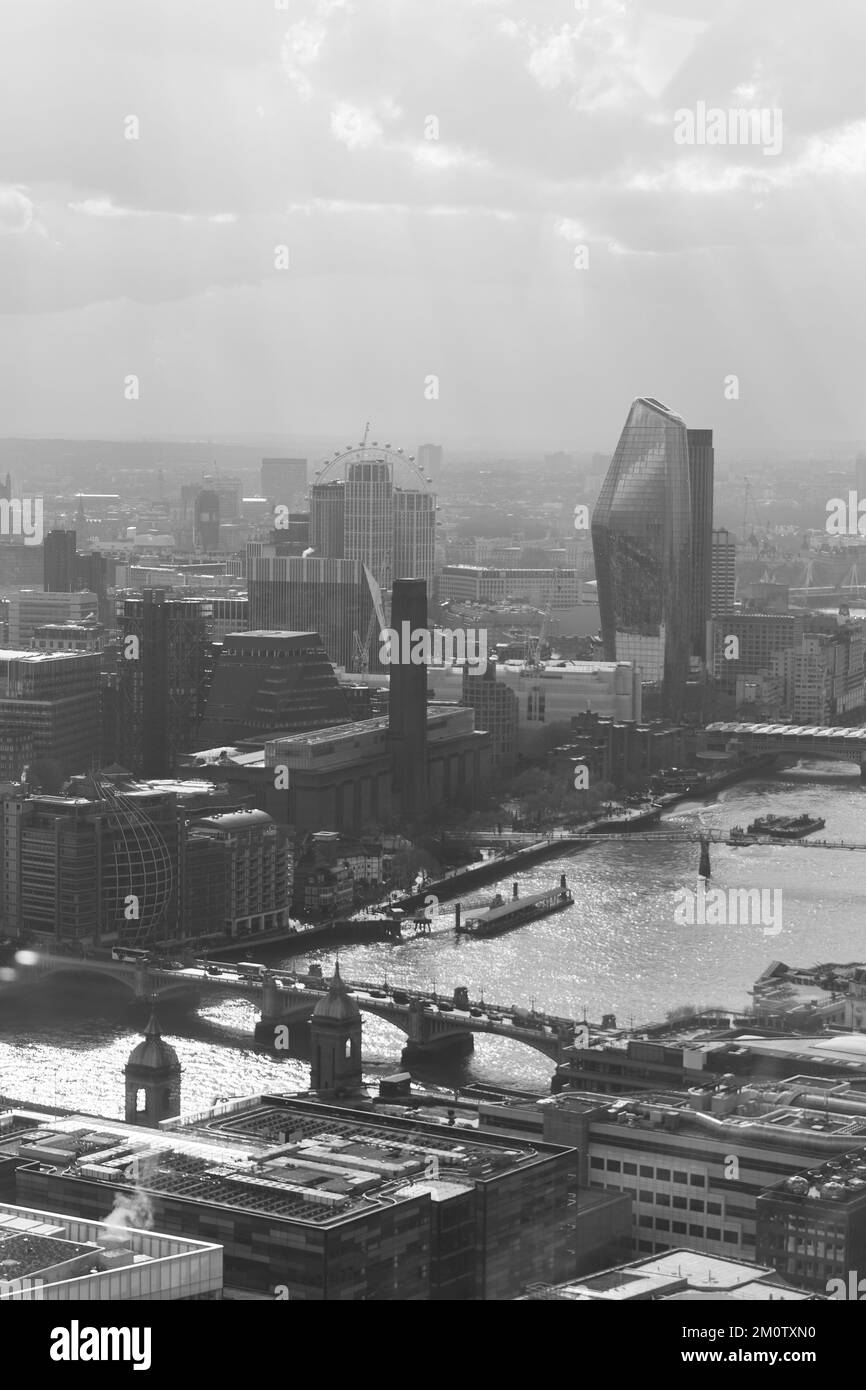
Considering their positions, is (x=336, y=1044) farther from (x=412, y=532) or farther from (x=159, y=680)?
(x=412, y=532)

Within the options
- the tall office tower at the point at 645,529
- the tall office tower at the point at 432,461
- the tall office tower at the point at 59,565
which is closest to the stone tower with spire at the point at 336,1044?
the tall office tower at the point at 645,529

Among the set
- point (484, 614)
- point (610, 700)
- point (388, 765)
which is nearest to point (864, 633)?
point (484, 614)

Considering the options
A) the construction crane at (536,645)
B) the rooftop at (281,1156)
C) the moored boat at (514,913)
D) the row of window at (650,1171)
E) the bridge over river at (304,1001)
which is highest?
the construction crane at (536,645)

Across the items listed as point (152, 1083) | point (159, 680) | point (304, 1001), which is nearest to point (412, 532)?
point (159, 680)

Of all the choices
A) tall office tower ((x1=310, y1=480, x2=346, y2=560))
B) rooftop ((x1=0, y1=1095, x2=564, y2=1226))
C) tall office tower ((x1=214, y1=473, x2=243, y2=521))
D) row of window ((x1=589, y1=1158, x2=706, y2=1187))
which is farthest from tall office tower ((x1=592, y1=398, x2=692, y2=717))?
rooftop ((x1=0, y1=1095, x2=564, y2=1226))

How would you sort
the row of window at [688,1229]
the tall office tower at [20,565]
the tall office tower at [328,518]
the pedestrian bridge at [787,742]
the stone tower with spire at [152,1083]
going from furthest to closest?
the tall office tower at [20,565]
the tall office tower at [328,518]
the pedestrian bridge at [787,742]
the stone tower with spire at [152,1083]
the row of window at [688,1229]

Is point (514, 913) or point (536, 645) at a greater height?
point (536, 645)

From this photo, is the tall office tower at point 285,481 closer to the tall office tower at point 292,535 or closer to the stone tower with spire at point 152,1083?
the tall office tower at point 292,535
